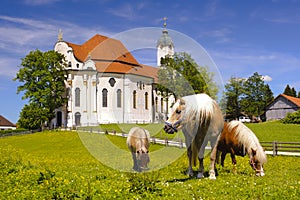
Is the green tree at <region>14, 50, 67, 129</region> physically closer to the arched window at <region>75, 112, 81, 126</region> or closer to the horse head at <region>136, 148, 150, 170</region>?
the arched window at <region>75, 112, 81, 126</region>

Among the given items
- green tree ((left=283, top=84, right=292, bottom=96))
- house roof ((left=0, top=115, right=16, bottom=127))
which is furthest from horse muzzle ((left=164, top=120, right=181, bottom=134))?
green tree ((left=283, top=84, right=292, bottom=96))

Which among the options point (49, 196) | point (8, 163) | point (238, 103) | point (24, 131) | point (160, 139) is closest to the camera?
point (49, 196)

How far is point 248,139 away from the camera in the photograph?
1154 cm

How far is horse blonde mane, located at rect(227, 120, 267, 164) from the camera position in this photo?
1132cm

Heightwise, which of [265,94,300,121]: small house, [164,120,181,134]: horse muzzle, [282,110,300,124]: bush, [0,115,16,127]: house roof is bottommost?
[164,120,181,134]: horse muzzle

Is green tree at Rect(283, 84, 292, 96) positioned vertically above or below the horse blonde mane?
above

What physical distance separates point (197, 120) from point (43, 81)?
58685mm

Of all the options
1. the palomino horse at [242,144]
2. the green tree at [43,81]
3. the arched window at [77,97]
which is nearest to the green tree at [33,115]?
the green tree at [43,81]

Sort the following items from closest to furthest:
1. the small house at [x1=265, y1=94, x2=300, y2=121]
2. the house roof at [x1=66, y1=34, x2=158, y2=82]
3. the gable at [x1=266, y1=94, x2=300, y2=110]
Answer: the house roof at [x1=66, y1=34, x2=158, y2=82], the gable at [x1=266, y1=94, x2=300, y2=110], the small house at [x1=265, y1=94, x2=300, y2=121]

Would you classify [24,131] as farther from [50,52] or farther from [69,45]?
[69,45]

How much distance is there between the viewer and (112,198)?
24.0 feet

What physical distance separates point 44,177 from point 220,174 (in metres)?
5.91

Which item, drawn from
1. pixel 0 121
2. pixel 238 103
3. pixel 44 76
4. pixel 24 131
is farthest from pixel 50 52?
pixel 238 103

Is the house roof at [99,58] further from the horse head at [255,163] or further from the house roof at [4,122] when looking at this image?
the horse head at [255,163]
